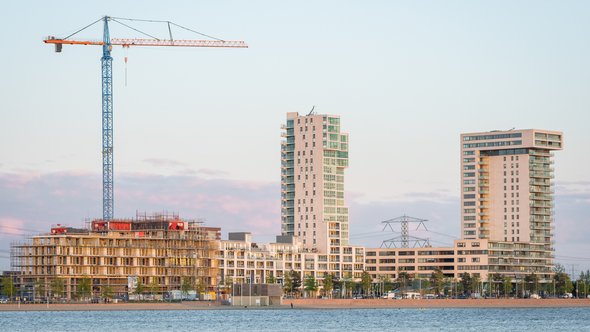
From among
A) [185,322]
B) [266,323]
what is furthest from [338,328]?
[185,322]

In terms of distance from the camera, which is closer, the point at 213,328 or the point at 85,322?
the point at 213,328

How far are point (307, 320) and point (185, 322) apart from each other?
21.3 metres

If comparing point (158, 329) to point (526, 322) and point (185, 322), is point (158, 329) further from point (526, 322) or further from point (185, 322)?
point (526, 322)

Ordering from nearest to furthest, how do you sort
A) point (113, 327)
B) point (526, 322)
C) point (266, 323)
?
point (113, 327) < point (266, 323) < point (526, 322)

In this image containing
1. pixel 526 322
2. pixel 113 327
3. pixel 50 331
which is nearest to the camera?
pixel 50 331

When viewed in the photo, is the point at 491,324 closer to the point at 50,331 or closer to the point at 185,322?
the point at 185,322

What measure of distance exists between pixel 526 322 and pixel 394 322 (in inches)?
848

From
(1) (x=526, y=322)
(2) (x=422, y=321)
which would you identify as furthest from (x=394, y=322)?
(1) (x=526, y=322)

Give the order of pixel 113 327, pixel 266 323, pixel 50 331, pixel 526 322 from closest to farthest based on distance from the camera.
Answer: pixel 50 331
pixel 113 327
pixel 266 323
pixel 526 322

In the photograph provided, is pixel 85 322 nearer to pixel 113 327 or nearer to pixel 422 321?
pixel 113 327

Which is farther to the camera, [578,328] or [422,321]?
[422,321]

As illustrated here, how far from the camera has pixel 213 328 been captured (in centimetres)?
16200

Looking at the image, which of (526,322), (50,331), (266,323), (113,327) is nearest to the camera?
(50,331)

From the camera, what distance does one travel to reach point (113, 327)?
163125 mm
